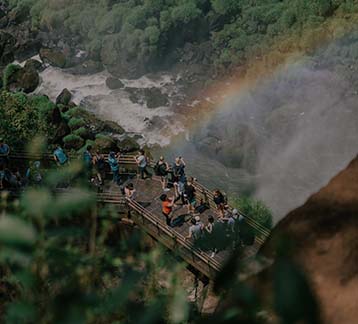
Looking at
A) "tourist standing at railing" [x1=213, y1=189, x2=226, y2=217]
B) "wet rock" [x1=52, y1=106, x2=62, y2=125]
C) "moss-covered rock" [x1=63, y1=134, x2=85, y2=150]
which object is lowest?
"moss-covered rock" [x1=63, y1=134, x2=85, y2=150]

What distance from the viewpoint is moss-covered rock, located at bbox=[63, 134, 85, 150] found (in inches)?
880

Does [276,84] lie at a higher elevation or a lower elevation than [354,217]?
lower

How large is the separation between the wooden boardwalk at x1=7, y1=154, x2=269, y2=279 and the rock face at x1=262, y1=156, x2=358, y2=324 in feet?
21.6

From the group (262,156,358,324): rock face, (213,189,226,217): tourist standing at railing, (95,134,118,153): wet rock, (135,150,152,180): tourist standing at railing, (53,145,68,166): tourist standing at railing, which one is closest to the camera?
(262,156,358,324): rock face

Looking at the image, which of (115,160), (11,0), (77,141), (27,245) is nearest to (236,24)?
(11,0)

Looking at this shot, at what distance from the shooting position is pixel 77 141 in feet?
74.4

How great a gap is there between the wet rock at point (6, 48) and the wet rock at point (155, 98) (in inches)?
353

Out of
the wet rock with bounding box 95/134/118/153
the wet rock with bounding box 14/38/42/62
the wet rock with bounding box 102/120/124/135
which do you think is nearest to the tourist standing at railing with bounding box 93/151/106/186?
the wet rock with bounding box 95/134/118/153

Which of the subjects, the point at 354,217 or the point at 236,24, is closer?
the point at 354,217

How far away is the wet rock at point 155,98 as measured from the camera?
3334 centimetres

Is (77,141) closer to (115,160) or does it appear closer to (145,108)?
(115,160)

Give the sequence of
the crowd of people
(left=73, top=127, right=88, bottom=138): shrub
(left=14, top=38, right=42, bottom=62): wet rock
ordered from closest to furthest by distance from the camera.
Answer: the crowd of people
(left=73, top=127, right=88, bottom=138): shrub
(left=14, top=38, right=42, bottom=62): wet rock

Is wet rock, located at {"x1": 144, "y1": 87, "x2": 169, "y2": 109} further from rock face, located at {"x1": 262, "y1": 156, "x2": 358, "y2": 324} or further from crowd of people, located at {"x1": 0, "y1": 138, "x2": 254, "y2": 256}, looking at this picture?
rock face, located at {"x1": 262, "y1": 156, "x2": 358, "y2": 324}

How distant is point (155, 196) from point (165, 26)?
2621cm
